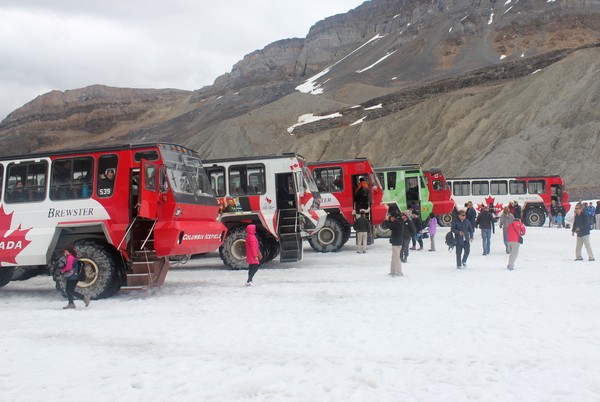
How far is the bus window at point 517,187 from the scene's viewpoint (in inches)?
1385

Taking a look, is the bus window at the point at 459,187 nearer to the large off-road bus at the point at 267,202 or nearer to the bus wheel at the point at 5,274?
the large off-road bus at the point at 267,202

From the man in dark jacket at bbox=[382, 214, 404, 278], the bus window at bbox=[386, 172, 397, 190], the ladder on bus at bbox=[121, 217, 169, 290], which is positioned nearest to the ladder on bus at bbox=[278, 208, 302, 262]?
the man in dark jacket at bbox=[382, 214, 404, 278]

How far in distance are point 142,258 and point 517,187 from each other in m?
29.2

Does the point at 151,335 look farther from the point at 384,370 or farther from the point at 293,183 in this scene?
the point at 293,183

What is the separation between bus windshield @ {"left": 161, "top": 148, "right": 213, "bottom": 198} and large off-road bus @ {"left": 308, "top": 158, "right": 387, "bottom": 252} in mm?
7533

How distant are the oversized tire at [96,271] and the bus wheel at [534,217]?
29266mm

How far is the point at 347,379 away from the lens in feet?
19.8

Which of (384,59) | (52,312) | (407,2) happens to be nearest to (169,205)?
(52,312)

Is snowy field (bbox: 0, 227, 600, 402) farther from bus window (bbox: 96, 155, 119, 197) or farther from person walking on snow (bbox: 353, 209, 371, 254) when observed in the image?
person walking on snow (bbox: 353, 209, 371, 254)

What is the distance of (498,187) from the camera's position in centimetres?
3581

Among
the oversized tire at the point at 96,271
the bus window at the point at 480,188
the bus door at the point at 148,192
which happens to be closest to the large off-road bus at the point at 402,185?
the bus window at the point at 480,188

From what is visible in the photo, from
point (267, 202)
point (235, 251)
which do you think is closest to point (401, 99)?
point (267, 202)

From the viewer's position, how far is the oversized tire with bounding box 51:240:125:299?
431 inches

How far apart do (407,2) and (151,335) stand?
532 feet
